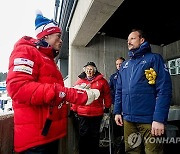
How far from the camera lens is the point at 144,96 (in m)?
1.94

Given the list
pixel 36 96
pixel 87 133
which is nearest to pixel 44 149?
pixel 36 96

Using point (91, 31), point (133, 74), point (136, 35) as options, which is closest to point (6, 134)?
point (133, 74)

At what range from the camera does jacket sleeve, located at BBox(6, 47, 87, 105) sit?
3.99 ft

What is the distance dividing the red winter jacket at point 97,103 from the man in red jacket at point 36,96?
5.52ft

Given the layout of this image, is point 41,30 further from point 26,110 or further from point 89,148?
point 89,148

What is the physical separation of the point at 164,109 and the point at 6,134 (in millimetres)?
1535

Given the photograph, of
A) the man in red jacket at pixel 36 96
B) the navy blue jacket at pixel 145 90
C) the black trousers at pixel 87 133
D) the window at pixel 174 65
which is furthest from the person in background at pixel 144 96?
the window at pixel 174 65

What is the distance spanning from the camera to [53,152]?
1.52 meters

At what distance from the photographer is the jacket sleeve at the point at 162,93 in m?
1.76

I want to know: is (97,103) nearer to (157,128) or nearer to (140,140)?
(140,140)

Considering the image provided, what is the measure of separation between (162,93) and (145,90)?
19cm

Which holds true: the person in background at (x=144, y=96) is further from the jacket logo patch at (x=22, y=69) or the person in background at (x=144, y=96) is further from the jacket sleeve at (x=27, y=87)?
the jacket logo patch at (x=22, y=69)


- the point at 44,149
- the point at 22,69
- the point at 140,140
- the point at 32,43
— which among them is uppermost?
the point at 32,43

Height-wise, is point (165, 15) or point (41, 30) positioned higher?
point (165, 15)
